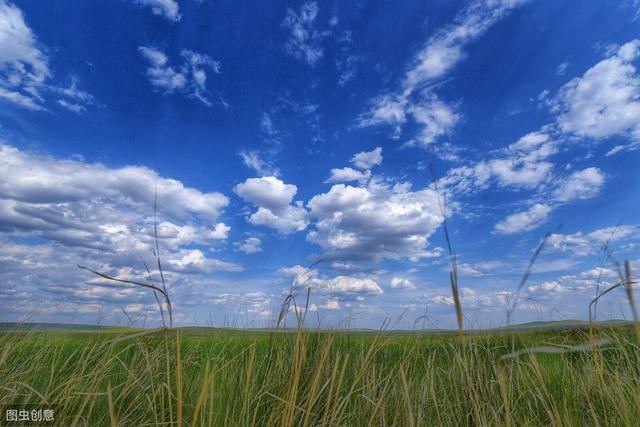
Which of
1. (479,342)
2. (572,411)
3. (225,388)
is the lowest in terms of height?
(572,411)

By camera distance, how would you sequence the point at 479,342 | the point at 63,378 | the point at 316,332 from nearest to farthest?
the point at 63,378 → the point at 316,332 → the point at 479,342

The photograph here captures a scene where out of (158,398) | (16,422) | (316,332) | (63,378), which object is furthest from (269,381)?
(63,378)

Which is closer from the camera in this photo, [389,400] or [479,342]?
[389,400]

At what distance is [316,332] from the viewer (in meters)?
4.04

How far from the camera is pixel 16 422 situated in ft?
8.48

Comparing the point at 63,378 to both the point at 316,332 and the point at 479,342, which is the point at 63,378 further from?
the point at 479,342

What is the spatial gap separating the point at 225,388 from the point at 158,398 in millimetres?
524

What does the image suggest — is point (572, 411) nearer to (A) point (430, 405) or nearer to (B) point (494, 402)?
(B) point (494, 402)

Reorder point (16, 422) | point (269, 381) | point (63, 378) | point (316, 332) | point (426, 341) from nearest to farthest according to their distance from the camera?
point (16, 422) → point (269, 381) → point (63, 378) → point (316, 332) → point (426, 341)

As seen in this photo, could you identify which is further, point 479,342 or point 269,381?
point 479,342

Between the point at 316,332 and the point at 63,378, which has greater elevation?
the point at 316,332

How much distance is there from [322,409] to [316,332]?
1221mm

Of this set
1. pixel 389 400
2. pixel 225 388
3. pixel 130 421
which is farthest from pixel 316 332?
pixel 130 421

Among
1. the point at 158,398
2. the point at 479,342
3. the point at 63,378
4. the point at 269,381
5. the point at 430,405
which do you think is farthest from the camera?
the point at 479,342
